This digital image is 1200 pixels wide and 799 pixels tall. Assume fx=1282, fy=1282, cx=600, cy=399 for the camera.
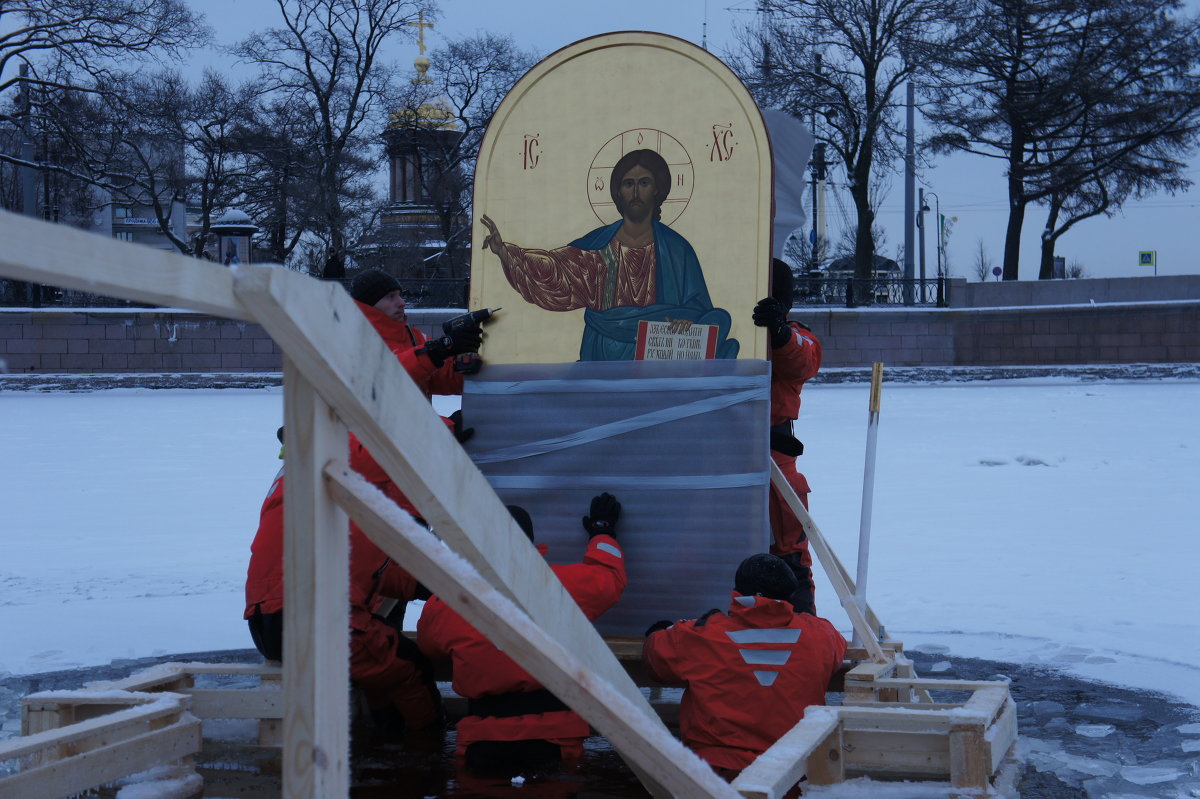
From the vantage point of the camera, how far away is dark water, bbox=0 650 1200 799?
398 centimetres

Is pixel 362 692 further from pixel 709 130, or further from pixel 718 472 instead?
pixel 709 130

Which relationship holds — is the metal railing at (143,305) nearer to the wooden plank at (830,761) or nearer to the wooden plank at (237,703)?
the wooden plank at (237,703)

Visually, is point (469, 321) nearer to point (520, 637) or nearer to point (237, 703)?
point (237, 703)

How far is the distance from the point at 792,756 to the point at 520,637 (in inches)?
56.5

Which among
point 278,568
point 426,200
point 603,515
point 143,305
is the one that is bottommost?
point 278,568

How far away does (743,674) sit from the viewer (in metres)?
3.86

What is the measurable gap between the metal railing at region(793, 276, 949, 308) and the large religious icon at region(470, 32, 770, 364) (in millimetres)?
25204

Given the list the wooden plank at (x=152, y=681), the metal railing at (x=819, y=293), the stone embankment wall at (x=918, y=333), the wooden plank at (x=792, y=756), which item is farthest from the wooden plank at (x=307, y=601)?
the metal railing at (x=819, y=293)

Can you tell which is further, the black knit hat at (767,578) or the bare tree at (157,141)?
the bare tree at (157,141)

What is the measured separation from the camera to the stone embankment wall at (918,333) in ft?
85.6

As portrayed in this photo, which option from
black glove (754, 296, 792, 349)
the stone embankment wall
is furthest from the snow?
the stone embankment wall

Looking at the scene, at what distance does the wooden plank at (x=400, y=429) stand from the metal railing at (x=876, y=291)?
91.1 feet

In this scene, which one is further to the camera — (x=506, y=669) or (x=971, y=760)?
(x=506, y=669)

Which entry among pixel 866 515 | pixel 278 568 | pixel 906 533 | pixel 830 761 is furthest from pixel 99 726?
pixel 906 533
